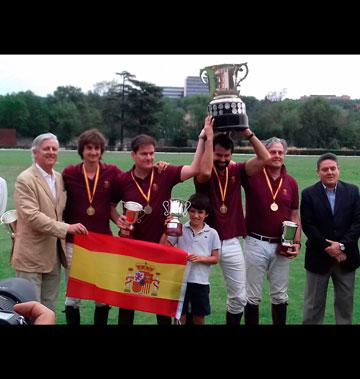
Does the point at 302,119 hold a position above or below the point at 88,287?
above

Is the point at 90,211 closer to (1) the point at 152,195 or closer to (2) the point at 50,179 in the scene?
(2) the point at 50,179

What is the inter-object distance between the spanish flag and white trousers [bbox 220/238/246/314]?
0.36 m

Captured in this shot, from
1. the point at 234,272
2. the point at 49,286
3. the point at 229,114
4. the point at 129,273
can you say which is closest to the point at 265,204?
the point at 234,272

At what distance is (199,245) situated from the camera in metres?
3.77

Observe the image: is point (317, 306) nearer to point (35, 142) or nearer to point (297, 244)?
point (297, 244)

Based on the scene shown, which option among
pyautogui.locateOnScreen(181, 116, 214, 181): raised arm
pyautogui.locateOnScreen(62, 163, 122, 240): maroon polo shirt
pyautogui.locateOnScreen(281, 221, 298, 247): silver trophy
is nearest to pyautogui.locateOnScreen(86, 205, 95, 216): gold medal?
pyautogui.locateOnScreen(62, 163, 122, 240): maroon polo shirt

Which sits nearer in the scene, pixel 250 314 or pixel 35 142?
pixel 35 142

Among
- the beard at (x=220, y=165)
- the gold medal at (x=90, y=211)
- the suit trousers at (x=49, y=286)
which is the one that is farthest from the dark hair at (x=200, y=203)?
the suit trousers at (x=49, y=286)

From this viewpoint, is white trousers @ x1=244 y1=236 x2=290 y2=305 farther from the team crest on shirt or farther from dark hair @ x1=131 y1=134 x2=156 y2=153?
dark hair @ x1=131 y1=134 x2=156 y2=153

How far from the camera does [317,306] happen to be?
4.07 metres

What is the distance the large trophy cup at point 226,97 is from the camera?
3680 mm

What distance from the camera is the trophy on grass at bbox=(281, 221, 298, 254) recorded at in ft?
12.8

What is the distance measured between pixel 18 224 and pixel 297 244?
7.04 ft
